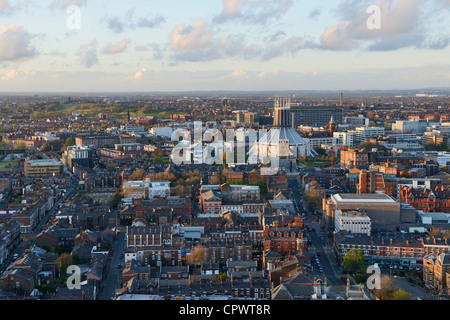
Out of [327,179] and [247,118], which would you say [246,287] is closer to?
[327,179]

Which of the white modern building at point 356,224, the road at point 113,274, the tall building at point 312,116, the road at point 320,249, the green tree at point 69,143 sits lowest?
the road at point 320,249

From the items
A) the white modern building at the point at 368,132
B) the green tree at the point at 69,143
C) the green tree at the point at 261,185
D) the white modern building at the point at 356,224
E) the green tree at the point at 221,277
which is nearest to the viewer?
the green tree at the point at 221,277

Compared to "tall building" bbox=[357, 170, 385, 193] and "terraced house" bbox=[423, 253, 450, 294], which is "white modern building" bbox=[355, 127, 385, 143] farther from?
"terraced house" bbox=[423, 253, 450, 294]

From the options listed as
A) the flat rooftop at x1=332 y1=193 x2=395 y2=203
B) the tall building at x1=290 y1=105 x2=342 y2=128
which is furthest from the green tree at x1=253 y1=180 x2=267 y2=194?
the tall building at x1=290 y1=105 x2=342 y2=128

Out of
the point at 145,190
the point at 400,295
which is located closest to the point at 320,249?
the point at 400,295

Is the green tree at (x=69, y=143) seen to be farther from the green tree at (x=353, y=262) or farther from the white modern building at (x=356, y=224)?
the green tree at (x=353, y=262)

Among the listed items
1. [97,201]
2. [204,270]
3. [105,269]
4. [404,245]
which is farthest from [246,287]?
[97,201]

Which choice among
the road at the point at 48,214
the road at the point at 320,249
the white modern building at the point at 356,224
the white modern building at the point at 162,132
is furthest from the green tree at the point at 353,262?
the white modern building at the point at 162,132

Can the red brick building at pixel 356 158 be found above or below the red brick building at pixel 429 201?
above

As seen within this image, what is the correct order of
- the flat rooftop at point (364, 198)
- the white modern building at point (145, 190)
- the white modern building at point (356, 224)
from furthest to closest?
the white modern building at point (145, 190) → the flat rooftop at point (364, 198) → the white modern building at point (356, 224)
